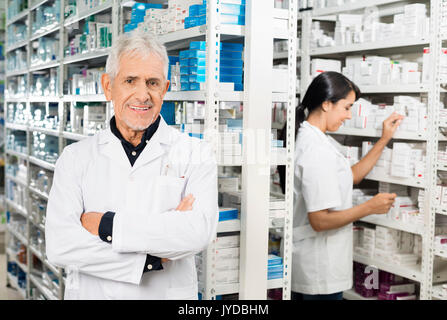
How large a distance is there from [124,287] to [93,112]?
1731 millimetres

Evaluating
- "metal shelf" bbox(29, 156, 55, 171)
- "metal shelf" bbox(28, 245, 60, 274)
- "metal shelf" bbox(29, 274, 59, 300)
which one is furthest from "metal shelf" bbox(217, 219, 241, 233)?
"metal shelf" bbox(29, 274, 59, 300)

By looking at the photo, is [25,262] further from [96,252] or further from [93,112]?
[96,252]

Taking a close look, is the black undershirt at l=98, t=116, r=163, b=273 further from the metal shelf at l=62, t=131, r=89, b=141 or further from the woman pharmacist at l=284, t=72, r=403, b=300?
the metal shelf at l=62, t=131, r=89, b=141

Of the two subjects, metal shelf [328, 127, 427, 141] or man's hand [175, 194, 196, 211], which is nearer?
man's hand [175, 194, 196, 211]

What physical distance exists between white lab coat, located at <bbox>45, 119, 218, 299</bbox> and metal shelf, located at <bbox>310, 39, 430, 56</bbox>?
6.39 ft

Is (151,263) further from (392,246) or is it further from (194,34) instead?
(392,246)

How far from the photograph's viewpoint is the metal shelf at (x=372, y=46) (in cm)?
372

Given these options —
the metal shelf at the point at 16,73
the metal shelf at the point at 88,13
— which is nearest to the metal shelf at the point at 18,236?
the metal shelf at the point at 16,73

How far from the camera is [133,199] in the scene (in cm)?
224

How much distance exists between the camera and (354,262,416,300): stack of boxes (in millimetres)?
4066

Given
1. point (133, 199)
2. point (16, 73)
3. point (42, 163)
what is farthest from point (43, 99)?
point (133, 199)

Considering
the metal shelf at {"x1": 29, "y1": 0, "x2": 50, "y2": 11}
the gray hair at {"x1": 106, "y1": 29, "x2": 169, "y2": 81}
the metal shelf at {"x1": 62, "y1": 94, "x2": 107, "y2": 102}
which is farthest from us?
the metal shelf at {"x1": 29, "y1": 0, "x2": 50, "y2": 11}

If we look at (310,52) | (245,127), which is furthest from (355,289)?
(245,127)

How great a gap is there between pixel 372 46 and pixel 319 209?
1.40 meters
